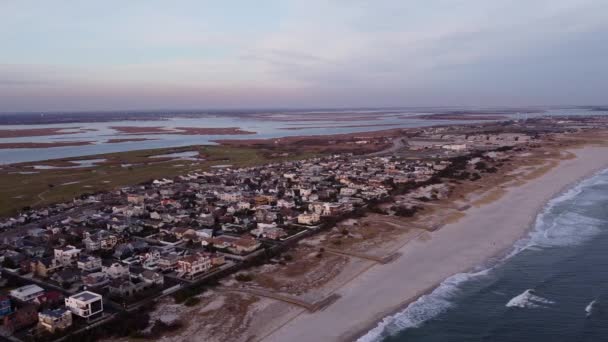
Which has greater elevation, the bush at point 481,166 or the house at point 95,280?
the bush at point 481,166

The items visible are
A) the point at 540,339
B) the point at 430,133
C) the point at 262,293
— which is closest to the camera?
the point at 540,339

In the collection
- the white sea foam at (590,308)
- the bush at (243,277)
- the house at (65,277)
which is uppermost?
the white sea foam at (590,308)

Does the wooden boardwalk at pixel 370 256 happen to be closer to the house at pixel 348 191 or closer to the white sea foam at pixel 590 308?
the white sea foam at pixel 590 308

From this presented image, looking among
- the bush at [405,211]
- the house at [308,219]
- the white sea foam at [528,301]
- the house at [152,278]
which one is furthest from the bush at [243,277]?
the bush at [405,211]

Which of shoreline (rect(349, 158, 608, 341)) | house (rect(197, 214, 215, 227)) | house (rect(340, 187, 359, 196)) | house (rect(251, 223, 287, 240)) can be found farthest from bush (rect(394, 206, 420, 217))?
house (rect(197, 214, 215, 227))

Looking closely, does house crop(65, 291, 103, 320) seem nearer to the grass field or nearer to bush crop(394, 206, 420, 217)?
bush crop(394, 206, 420, 217)

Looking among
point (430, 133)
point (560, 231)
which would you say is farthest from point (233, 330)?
point (430, 133)

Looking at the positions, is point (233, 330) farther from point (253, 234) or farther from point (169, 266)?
point (253, 234)
